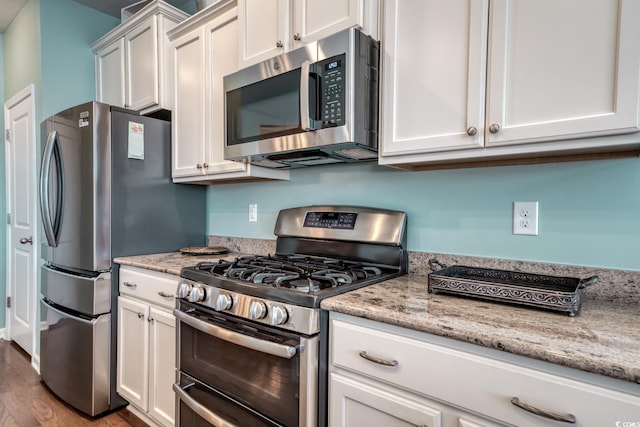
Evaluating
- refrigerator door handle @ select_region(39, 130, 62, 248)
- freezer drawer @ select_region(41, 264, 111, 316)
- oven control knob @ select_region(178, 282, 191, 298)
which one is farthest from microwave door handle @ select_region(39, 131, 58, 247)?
oven control knob @ select_region(178, 282, 191, 298)

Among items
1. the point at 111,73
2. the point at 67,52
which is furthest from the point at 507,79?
the point at 67,52

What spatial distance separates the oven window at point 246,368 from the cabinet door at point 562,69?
101 cm

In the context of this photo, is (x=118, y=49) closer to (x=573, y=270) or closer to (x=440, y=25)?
(x=440, y=25)

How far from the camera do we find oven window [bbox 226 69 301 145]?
1.50 metres

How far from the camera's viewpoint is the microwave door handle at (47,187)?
215 centimetres

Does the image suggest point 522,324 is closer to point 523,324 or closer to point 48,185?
point 523,324

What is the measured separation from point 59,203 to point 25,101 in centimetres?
135

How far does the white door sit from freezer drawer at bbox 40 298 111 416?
789 millimetres

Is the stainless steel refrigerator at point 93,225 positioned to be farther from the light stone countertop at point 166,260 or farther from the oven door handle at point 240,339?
the oven door handle at point 240,339

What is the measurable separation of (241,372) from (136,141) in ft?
5.16

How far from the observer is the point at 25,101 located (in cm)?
281

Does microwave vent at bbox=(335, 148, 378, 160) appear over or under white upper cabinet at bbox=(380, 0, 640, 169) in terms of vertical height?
under

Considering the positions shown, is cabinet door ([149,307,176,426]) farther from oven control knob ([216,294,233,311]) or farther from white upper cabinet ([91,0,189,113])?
white upper cabinet ([91,0,189,113])

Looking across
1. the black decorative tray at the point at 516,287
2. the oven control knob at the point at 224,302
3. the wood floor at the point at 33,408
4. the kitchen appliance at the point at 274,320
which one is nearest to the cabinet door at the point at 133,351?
the wood floor at the point at 33,408
